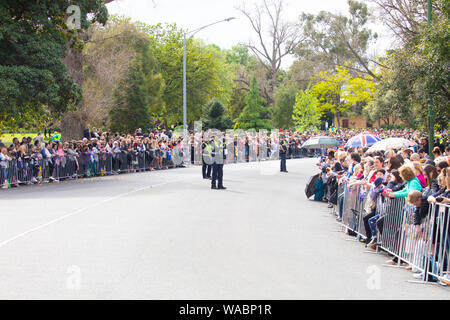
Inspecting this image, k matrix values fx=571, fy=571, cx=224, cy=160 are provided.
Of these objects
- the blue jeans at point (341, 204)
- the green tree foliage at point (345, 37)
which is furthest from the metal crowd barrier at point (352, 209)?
the green tree foliage at point (345, 37)

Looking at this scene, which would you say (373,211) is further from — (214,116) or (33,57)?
(214,116)

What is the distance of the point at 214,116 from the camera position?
61188mm

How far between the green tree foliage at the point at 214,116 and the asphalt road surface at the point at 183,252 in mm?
44299

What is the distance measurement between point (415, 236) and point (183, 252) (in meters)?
3.43

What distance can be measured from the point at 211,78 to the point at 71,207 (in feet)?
176

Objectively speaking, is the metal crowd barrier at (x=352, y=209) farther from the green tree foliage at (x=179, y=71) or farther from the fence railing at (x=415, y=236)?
the green tree foliage at (x=179, y=71)

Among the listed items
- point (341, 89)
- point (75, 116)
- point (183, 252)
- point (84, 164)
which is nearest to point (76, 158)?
point (84, 164)

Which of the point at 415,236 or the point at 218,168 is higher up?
the point at 218,168

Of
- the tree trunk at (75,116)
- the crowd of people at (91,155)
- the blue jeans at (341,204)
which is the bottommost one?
the blue jeans at (341,204)

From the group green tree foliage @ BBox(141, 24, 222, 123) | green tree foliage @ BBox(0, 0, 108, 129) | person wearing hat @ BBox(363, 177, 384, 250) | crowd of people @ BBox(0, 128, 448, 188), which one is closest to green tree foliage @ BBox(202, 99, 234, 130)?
green tree foliage @ BBox(141, 24, 222, 123)

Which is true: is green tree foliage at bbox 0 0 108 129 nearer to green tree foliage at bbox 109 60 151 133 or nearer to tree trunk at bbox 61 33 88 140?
tree trunk at bbox 61 33 88 140

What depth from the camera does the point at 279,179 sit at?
968 inches

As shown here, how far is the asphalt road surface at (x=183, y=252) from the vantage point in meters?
6.63

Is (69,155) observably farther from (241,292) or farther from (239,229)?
(241,292)
